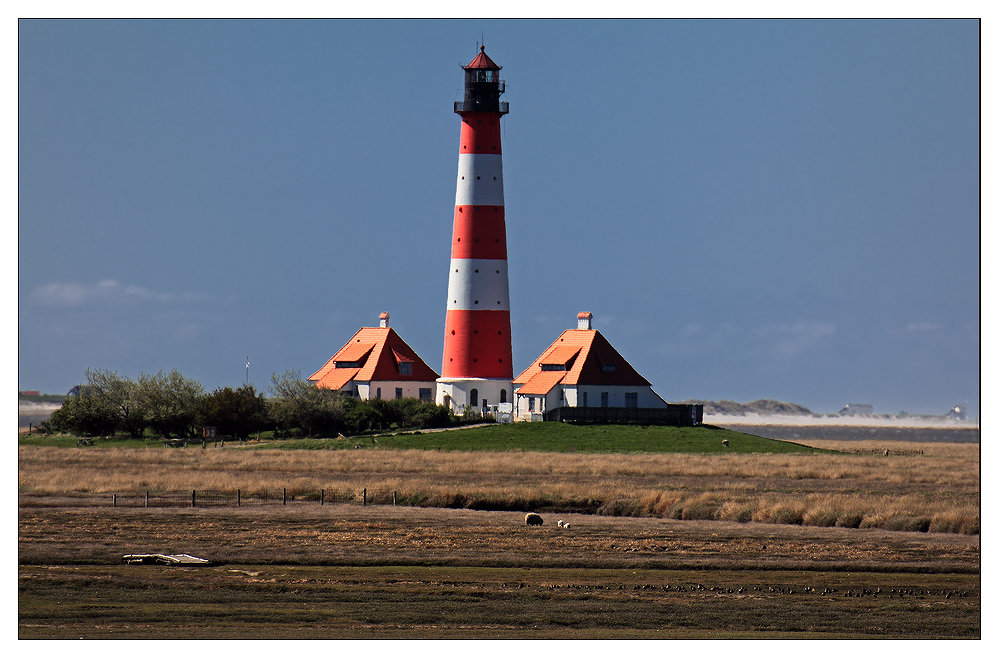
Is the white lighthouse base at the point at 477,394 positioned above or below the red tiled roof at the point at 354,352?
below

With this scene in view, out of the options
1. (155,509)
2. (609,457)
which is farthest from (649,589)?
(609,457)

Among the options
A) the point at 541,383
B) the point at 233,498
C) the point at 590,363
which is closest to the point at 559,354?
the point at 590,363

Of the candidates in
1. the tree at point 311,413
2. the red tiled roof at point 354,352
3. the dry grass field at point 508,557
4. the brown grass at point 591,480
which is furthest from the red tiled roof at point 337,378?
the dry grass field at point 508,557

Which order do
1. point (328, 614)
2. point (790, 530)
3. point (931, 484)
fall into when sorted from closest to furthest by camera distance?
point (328, 614) → point (790, 530) → point (931, 484)

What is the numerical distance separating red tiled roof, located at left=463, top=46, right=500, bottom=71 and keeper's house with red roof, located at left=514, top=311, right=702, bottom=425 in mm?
17291

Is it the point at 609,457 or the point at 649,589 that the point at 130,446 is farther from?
the point at 649,589

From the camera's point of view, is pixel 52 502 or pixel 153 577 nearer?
pixel 153 577

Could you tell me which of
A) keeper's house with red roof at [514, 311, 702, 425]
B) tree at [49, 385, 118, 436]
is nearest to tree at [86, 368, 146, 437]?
A: tree at [49, 385, 118, 436]

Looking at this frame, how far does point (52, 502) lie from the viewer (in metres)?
38.4

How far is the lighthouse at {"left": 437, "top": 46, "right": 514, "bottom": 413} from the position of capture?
71.4m

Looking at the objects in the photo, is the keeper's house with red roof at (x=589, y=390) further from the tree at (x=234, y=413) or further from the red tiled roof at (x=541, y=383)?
the tree at (x=234, y=413)

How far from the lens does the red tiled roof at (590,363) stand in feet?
252

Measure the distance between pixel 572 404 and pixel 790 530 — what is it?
41735 mm

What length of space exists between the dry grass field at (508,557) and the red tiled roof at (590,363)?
2790 centimetres
